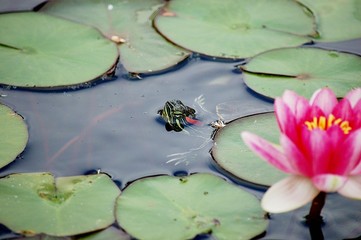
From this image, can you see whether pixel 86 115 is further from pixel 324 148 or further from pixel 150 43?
pixel 324 148

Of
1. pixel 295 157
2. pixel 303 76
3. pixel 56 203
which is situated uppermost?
pixel 295 157

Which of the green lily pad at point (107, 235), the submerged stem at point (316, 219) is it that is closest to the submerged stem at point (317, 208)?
the submerged stem at point (316, 219)

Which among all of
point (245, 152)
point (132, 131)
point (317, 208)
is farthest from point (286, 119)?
point (132, 131)

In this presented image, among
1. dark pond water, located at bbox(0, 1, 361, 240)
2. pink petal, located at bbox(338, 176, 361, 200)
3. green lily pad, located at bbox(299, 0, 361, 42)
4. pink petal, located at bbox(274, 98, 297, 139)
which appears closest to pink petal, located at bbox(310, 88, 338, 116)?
pink petal, located at bbox(274, 98, 297, 139)

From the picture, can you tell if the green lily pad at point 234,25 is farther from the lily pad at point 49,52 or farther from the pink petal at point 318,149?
the pink petal at point 318,149

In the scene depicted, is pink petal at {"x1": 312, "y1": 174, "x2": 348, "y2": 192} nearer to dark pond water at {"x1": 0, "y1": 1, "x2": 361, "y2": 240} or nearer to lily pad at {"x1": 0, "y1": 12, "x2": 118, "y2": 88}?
dark pond water at {"x1": 0, "y1": 1, "x2": 361, "y2": 240}

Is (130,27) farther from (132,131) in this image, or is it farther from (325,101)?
(325,101)
